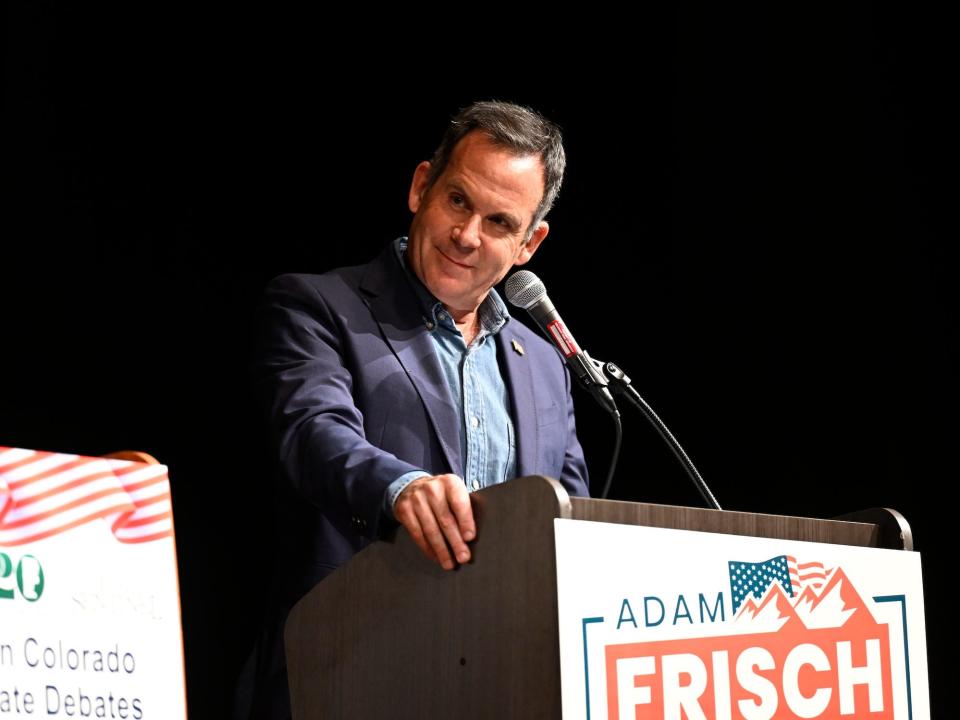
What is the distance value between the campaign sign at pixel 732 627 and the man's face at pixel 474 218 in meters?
1.06

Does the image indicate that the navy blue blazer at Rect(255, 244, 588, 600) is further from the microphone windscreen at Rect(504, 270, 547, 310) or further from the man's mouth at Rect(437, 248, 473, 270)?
the microphone windscreen at Rect(504, 270, 547, 310)

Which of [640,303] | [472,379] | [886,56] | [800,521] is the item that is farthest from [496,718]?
[886,56]

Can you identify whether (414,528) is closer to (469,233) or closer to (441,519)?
(441,519)

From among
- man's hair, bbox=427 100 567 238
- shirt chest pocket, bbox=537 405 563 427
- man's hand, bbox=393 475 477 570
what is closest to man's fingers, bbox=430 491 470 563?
man's hand, bbox=393 475 477 570

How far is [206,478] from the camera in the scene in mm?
3008

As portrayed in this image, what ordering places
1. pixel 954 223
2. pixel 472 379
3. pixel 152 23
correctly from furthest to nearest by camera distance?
pixel 954 223 → pixel 152 23 → pixel 472 379

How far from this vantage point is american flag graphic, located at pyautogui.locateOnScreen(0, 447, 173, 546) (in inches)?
63.3

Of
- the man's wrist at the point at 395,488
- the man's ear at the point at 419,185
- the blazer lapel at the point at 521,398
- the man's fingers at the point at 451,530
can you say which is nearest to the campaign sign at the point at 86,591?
the man's wrist at the point at 395,488

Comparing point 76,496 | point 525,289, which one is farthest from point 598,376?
point 76,496

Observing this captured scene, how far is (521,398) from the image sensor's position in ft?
8.31

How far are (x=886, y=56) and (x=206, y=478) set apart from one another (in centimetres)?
214

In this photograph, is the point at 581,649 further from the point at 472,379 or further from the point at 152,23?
the point at 152,23

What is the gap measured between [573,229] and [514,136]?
1193 millimetres

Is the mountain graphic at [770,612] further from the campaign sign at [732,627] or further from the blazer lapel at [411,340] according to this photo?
the blazer lapel at [411,340]
